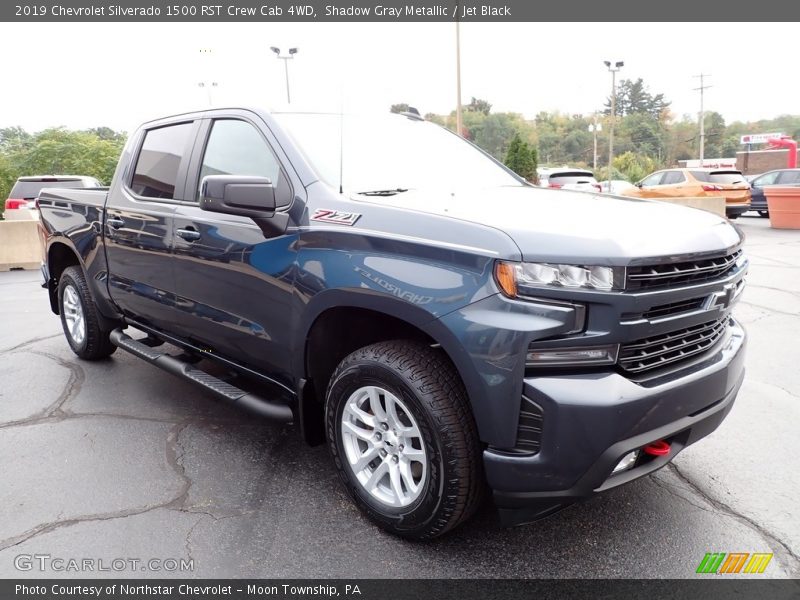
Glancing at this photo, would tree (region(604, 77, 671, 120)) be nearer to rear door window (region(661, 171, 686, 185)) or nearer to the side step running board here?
rear door window (region(661, 171, 686, 185))

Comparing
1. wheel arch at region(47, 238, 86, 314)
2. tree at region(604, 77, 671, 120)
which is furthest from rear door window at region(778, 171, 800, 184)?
tree at region(604, 77, 671, 120)

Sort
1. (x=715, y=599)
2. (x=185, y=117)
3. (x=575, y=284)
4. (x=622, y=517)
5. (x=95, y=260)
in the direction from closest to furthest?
(x=575, y=284), (x=715, y=599), (x=622, y=517), (x=185, y=117), (x=95, y=260)

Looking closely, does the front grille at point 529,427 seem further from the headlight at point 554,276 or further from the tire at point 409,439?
the headlight at point 554,276

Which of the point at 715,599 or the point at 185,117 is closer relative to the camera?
the point at 715,599

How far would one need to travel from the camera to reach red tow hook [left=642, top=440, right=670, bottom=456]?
2350mm

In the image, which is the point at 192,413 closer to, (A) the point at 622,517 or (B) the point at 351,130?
(B) the point at 351,130

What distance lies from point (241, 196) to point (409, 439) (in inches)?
51.5

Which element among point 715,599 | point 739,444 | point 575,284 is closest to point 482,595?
point 715,599

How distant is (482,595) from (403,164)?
2.12 m

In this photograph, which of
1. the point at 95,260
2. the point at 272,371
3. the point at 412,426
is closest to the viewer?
the point at 412,426

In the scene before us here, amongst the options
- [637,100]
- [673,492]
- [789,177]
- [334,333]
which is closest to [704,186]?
[789,177]

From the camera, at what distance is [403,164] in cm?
332

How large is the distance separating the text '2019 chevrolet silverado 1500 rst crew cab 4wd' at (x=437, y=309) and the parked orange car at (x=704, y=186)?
16.1 m

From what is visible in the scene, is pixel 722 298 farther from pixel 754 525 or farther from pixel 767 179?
pixel 767 179
